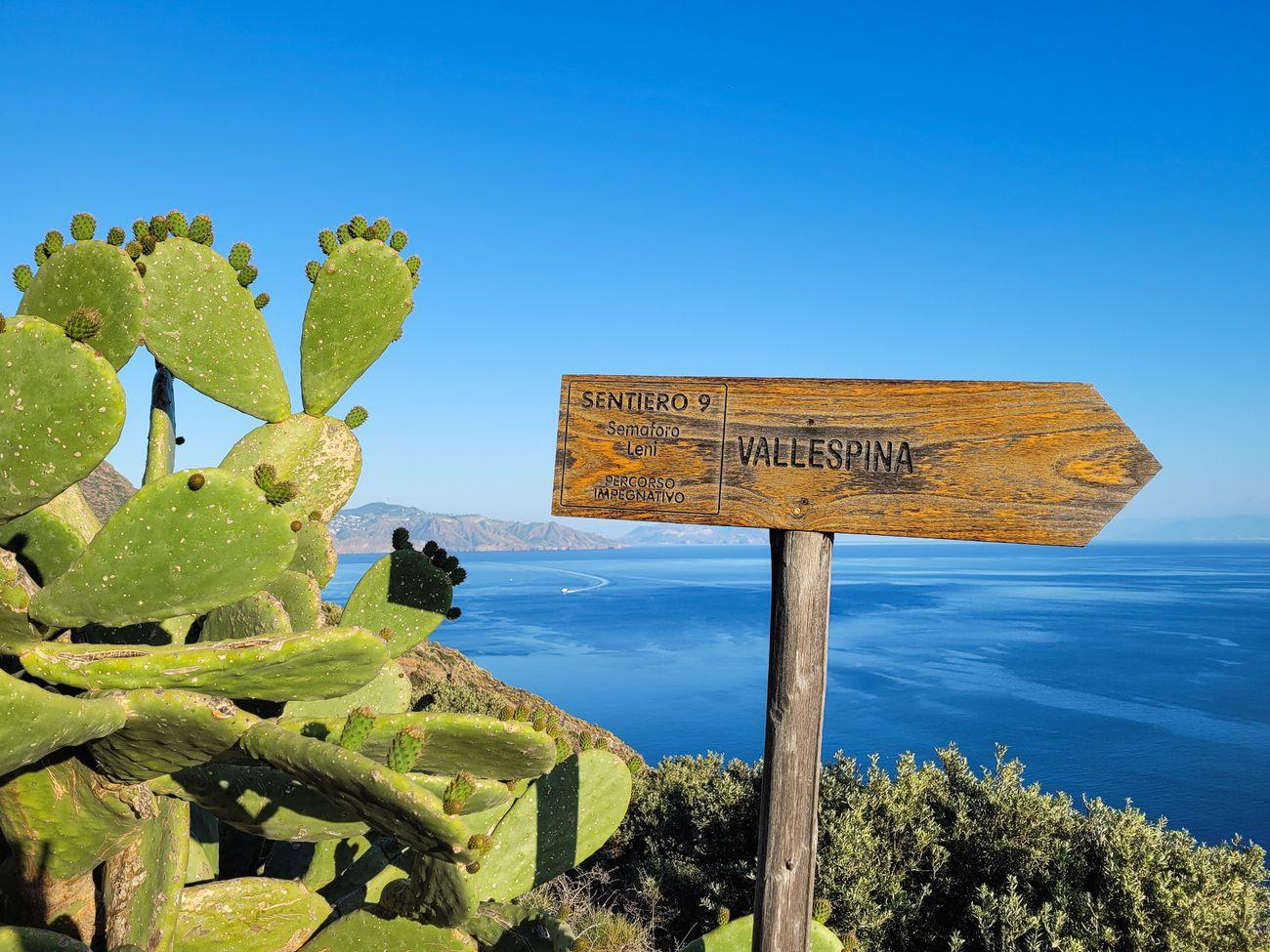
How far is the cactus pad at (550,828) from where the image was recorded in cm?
206

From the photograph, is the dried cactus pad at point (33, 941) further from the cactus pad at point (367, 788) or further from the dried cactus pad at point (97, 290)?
the dried cactus pad at point (97, 290)

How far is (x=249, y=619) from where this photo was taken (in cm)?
179

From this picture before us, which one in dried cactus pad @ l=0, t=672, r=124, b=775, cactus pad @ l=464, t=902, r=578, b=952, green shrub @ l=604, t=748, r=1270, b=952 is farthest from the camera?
green shrub @ l=604, t=748, r=1270, b=952

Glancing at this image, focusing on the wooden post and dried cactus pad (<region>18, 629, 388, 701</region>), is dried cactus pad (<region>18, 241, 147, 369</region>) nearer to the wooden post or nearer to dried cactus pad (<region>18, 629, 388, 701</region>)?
dried cactus pad (<region>18, 629, 388, 701</region>)

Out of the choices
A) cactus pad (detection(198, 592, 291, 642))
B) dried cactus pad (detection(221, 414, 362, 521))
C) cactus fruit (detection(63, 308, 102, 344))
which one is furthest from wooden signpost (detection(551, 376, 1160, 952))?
cactus fruit (detection(63, 308, 102, 344))

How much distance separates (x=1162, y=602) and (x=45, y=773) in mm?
64345

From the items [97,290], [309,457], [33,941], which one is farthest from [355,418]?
[33,941]

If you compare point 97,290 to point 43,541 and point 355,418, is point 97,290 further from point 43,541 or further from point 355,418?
point 355,418

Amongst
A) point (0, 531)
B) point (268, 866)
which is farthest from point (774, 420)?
point (268, 866)

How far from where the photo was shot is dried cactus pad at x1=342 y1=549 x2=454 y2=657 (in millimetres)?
2139

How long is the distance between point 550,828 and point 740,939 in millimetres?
609

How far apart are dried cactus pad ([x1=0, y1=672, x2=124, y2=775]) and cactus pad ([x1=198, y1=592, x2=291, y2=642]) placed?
1.47 feet

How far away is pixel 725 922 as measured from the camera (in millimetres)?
2240

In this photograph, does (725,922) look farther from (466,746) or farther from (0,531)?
(0,531)
